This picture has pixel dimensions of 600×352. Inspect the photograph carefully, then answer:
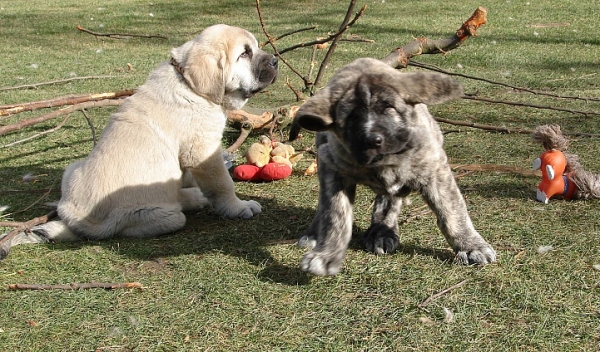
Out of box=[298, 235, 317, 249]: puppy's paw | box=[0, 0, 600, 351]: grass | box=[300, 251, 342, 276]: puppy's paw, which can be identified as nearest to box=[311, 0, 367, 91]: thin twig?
box=[0, 0, 600, 351]: grass

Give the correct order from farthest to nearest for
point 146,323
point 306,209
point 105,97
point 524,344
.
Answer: point 105,97 < point 306,209 < point 146,323 < point 524,344

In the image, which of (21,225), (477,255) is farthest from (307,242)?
(21,225)

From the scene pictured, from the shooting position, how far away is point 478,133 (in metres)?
5.88

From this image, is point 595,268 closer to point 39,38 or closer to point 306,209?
point 306,209

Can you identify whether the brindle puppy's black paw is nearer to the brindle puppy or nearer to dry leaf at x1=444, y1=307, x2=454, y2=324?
the brindle puppy

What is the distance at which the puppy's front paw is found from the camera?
169 inches

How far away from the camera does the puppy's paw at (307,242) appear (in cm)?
363

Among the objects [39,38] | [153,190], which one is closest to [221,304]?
[153,190]

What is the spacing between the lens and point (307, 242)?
3.64 meters

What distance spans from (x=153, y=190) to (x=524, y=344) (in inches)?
95.5

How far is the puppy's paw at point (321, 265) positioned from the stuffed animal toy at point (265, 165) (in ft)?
6.37

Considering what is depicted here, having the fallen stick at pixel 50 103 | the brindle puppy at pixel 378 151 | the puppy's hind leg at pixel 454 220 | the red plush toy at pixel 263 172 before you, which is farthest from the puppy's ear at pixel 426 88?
the fallen stick at pixel 50 103

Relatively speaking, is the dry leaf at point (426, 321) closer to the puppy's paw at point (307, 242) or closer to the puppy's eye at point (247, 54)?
the puppy's paw at point (307, 242)

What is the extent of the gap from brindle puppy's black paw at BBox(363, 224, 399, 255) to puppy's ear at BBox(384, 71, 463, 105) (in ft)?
3.01
